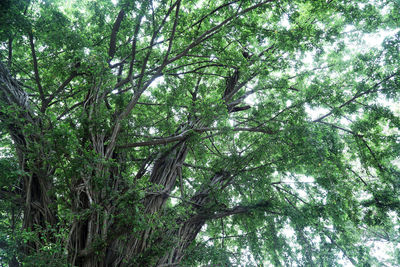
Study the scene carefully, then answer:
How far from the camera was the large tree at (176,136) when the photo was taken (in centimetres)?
250

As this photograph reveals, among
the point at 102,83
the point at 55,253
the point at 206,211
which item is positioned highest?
the point at 102,83

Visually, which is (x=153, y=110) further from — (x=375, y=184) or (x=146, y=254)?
(x=375, y=184)

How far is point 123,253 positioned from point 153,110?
1943mm

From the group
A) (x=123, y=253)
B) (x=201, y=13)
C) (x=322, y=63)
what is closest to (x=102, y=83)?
(x=201, y=13)

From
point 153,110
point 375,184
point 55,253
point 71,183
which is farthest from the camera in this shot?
point 153,110

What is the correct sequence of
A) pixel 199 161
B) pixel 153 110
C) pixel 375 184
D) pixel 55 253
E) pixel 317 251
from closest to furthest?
pixel 55 253, pixel 375 184, pixel 317 251, pixel 153 110, pixel 199 161

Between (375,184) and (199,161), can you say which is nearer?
(375,184)

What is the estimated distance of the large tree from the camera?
8.20 feet

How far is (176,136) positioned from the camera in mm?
3270

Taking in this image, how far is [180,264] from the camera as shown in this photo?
3156mm

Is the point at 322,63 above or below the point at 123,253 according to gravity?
above

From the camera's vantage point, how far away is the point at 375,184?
340 centimetres

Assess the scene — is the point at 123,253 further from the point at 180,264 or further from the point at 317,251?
the point at 317,251

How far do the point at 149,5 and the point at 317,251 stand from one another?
3624mm
